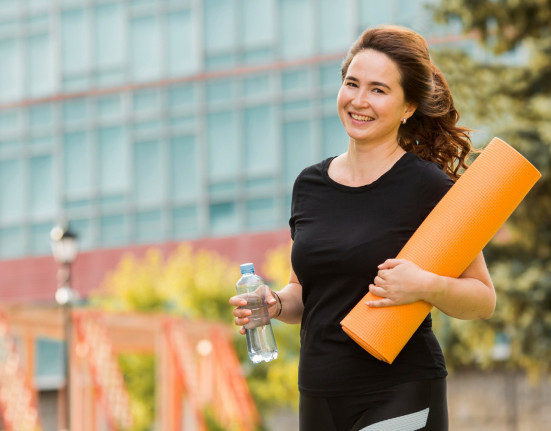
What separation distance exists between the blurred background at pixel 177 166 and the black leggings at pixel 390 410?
1798cm

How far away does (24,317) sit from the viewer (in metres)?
17.8

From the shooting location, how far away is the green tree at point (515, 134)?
14.2 metres

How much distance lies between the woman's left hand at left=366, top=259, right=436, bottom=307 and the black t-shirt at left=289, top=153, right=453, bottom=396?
10cm

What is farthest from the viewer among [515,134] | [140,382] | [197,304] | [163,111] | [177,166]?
[163,111]

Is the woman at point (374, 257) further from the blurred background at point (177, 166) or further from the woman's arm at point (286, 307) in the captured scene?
the blurred background at point (177, 166)

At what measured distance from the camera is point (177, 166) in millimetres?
30594

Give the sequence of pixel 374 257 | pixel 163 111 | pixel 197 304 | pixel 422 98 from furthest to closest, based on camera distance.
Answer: pixel 163 111, pixel 197 304, pixel 422 98, pixel 374 257

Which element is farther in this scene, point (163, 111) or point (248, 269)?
point (163, 111)

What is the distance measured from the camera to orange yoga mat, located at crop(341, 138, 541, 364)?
323cm

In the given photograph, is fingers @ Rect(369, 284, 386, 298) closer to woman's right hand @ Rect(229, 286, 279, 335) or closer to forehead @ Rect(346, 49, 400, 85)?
woman's right hand @ Rect(229, 286, 279, 335)

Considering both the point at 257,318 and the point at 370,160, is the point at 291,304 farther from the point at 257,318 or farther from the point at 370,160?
the point at 370,160

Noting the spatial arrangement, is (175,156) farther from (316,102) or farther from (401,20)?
(401,20)

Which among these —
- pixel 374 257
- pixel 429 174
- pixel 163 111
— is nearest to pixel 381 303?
pixel 374 257

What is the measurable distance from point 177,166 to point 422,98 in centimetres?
2725
